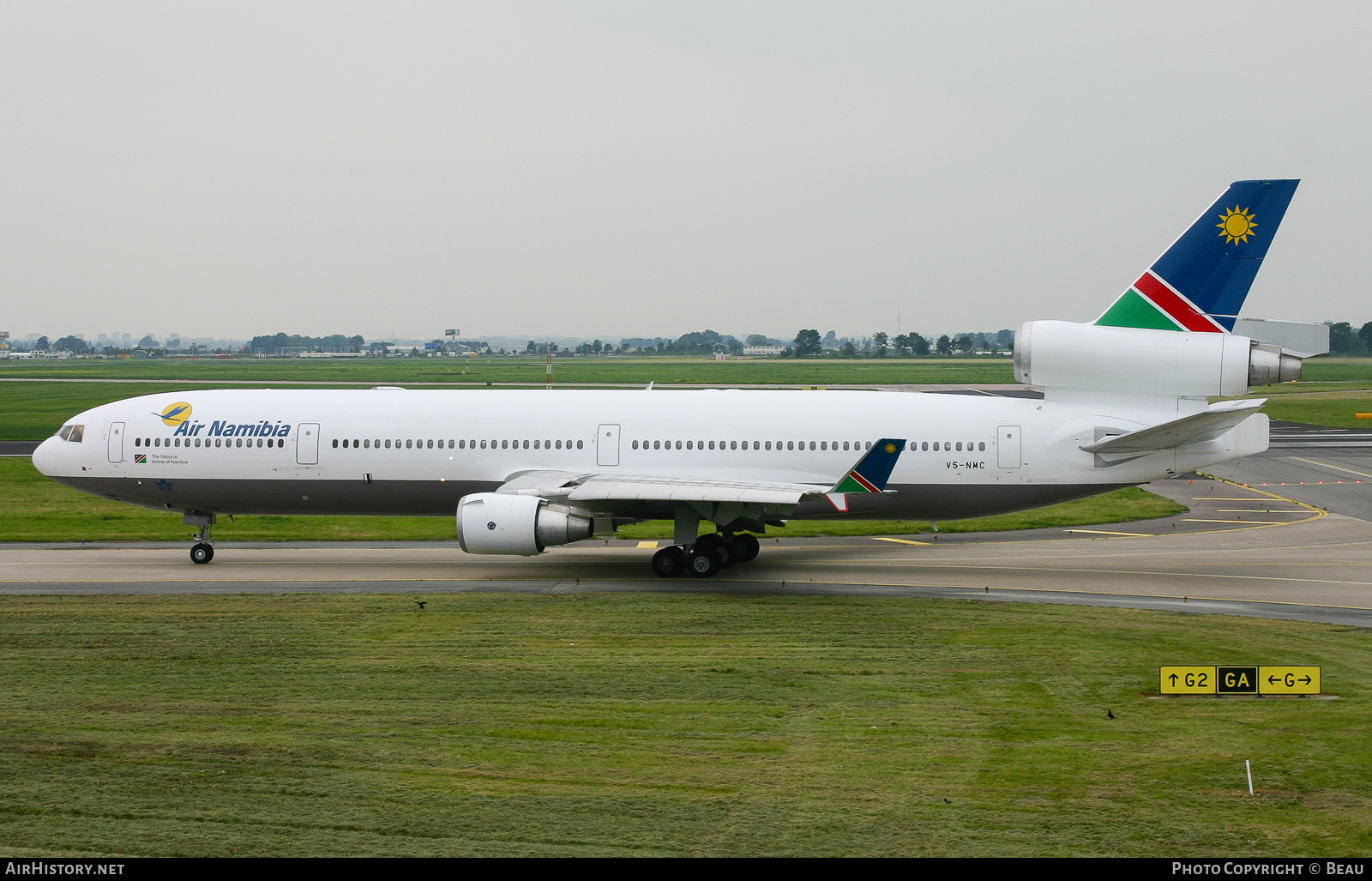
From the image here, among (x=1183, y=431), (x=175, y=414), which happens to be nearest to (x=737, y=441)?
(x=1183, y=431)

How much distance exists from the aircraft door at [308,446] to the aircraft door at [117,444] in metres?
4.87

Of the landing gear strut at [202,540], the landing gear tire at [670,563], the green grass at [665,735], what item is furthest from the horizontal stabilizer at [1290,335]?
the landing gear strut at [202,540]

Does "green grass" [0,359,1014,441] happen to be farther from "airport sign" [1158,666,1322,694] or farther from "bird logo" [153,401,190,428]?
"airport sign" [1158,666,1322,694]

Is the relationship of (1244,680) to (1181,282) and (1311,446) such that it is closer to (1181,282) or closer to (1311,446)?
(1181,282)

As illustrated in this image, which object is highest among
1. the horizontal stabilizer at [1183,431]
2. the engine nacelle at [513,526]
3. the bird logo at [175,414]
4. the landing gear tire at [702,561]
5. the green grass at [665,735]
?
the bird logo at [175,414]

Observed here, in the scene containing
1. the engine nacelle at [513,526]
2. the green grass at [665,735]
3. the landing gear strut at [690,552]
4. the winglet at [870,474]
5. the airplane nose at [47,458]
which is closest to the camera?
the green grass at [665,735]

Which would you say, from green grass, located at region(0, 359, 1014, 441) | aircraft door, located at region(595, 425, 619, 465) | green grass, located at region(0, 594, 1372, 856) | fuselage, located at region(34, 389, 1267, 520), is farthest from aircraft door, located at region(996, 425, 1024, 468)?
green grass, located at region(0, 359, 1014, 441)

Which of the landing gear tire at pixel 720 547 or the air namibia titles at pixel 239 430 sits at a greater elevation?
the air namibia titles at pixel 239 430

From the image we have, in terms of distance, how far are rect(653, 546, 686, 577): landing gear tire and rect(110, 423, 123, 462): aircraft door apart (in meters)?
14.7

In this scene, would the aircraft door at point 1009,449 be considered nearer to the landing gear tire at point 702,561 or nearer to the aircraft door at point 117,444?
the landing gear tire at point 702,561

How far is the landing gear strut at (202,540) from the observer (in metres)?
29.2
